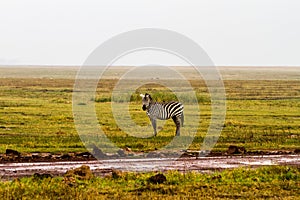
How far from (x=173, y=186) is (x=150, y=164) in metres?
3.92

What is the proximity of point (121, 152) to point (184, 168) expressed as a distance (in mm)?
3836

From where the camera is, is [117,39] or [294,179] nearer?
[294,179]

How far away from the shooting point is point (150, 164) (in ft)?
62.2

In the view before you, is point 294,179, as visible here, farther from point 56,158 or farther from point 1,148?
point 1,148

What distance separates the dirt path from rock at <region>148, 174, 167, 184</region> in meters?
1.88

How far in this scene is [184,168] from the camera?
1809cm

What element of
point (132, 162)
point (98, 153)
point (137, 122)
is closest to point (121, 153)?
point (98, 153)

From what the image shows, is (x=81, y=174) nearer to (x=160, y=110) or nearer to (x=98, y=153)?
(x=98, y=153)

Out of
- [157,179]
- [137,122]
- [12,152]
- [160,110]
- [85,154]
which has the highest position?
[160,110]

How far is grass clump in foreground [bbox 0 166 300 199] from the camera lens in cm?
1378

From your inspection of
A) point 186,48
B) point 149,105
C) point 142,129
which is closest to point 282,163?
point 186,48

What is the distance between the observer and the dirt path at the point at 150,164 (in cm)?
1708

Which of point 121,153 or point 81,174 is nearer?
point 81,174

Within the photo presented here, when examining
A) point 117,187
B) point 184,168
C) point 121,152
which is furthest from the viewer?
point 121,152
